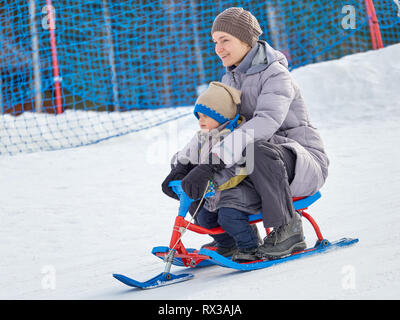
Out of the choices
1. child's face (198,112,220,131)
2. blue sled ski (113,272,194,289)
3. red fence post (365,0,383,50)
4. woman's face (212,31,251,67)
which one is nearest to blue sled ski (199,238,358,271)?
blue sled ski (113,272,194,289)

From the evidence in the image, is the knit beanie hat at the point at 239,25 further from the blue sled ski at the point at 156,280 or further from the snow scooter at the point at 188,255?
the blue sled ski at the point at 156,280

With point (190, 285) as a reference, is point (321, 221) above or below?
below

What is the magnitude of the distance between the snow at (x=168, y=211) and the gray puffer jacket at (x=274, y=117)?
1.07 ft

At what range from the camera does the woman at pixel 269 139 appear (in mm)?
1729

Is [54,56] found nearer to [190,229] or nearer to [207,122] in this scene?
[207,122]

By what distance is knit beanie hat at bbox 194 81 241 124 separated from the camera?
188cm

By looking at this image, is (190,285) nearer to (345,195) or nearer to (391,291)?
(391,291)

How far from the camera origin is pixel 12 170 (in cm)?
477

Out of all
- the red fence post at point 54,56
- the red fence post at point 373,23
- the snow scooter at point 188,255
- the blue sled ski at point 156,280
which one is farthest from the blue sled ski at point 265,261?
the red fence post at point 373,23

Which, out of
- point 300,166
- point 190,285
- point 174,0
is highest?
point 174,0

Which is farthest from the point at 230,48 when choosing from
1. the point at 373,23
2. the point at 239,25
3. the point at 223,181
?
the point at 373,23

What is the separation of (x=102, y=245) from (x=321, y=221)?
1.26 m
